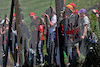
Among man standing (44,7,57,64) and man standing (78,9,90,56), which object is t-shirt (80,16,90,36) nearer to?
man standing (78,9,90,56)

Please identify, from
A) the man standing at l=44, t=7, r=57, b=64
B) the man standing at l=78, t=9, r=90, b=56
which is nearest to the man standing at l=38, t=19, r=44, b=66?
the man standing at l=44, t=7, r=57, b=64

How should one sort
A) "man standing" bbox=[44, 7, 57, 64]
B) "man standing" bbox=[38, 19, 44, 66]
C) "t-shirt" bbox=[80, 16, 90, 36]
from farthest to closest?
"man standing" bbox=[38, 19, 44, 66] → "man standing" bbox=[44, 7, 57, 64] → "t-shirt" bbox=[80, 16, 90, 36]

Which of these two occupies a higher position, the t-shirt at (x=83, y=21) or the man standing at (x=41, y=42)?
the t-shirt at (x=83, y=21)

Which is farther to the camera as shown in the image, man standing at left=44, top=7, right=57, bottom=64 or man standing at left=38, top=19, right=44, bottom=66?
man standing at left=38, top=19, right=44, bottom=66

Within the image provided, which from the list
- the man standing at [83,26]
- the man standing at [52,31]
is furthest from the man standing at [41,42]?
the man standing at [83,26]

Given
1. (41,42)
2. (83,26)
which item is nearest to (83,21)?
(83,26)

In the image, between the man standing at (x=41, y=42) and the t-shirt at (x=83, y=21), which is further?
the man standing at (x=41, y=42)

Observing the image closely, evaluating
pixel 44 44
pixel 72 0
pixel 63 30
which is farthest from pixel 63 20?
pixel 44 44

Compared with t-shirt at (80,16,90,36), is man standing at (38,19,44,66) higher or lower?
lower

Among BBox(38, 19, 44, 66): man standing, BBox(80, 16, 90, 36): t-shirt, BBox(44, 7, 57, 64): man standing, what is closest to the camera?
BBox(80, 16, 90, 36): t-shirt

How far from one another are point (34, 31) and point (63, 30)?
39.8 inches

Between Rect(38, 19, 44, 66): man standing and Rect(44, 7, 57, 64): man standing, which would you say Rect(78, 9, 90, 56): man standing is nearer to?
Rect(44, 7, 57, 64): man standing

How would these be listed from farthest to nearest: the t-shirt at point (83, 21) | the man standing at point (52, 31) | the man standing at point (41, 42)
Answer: the man standing at point (41, 42)
the man standing at point (52, 31)
the t-shirt at point (83, 21)

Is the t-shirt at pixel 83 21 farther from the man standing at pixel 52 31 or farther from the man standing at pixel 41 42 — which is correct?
the man standing at pixel 41 42
